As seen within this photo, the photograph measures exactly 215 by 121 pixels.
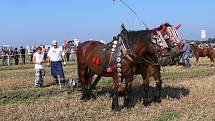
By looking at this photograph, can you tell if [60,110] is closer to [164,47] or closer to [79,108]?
[79,108]

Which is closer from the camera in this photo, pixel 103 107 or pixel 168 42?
pixel 168 42

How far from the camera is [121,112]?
34.0 ft

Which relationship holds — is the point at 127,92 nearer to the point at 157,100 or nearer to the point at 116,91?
the point at 116,91

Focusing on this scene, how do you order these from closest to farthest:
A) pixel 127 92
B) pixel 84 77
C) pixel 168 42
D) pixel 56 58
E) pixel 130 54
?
pixel 130 54 < pixel 168 42 < pixel 127 92 < pixel 84 77 < pixel 56 58

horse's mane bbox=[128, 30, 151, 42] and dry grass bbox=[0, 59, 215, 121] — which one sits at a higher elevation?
horse's mane bbox=[128, 30, 151, 42]

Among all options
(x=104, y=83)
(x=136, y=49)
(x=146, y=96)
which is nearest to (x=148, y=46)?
(x=136, y=49)

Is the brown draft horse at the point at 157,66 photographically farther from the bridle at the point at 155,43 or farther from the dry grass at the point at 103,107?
the dry grass at the point at 103,107

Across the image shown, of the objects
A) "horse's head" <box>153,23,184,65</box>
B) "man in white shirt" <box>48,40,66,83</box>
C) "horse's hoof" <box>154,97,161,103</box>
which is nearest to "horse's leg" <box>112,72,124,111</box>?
"horse's head" <box>153,23,184,65</box>

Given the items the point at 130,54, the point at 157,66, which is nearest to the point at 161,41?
the point at 130,54

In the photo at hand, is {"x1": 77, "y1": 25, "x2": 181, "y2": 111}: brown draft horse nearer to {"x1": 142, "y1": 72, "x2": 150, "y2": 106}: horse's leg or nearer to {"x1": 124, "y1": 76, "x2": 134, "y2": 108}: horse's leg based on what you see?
{"x1": 124, "y1": 76, "x2": 134, "y2": 108}: horse's leg

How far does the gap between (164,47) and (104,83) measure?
6.66 meters

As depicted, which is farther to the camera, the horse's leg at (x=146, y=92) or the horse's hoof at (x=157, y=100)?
the horse's hoof at (x=157, y=100)

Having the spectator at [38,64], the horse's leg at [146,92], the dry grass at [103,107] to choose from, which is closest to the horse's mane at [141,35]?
the horse's leg at [146,92]

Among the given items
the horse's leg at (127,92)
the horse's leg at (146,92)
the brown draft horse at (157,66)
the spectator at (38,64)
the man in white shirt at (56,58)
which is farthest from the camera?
the spectator at (38,64)
